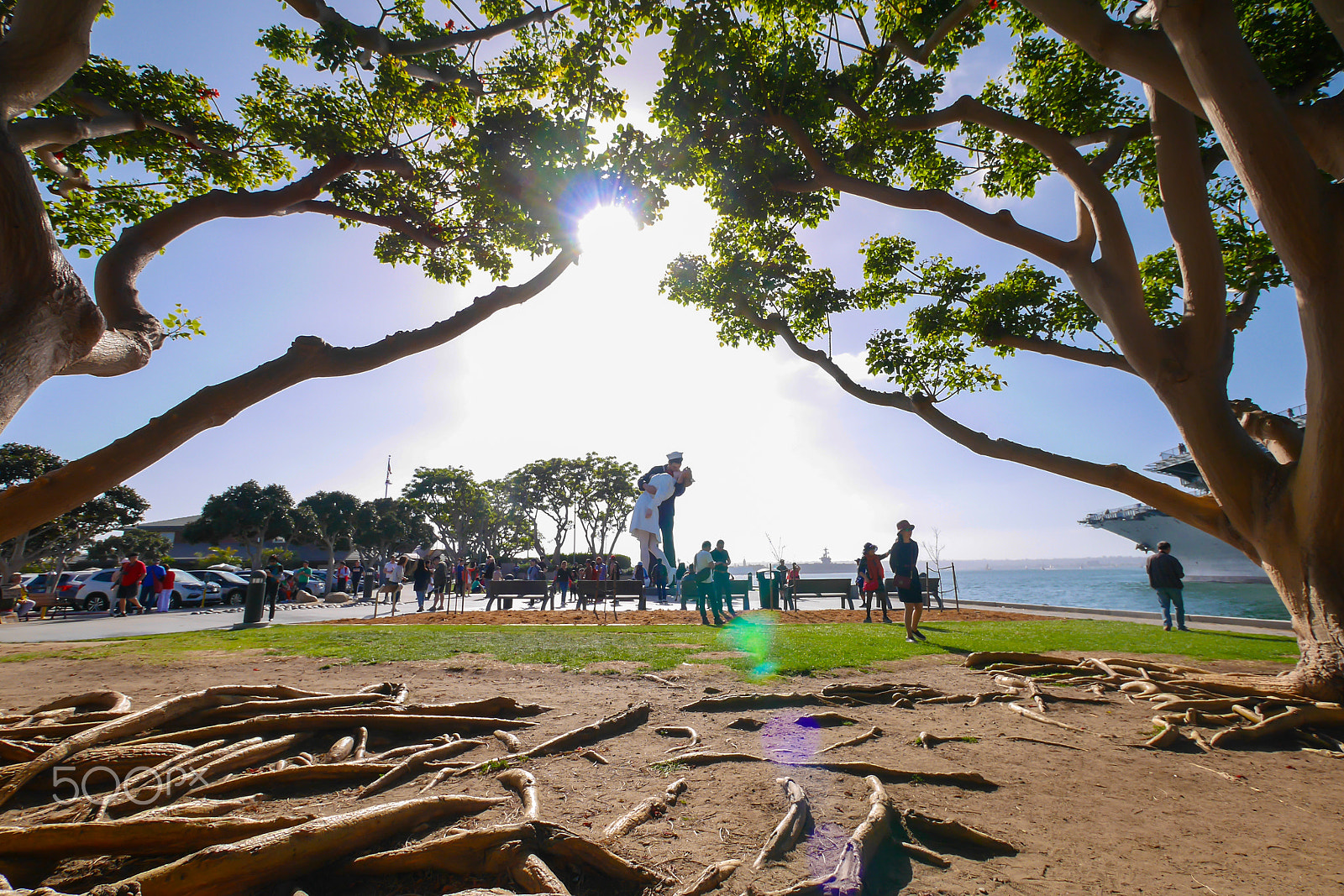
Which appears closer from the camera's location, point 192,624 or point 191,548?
point 192,624

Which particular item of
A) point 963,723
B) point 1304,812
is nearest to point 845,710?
point 963,723

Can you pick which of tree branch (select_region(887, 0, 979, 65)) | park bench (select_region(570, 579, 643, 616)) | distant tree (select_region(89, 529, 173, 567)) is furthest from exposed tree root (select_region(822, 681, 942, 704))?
distant tree (select_region(89, 529, 173, 567))

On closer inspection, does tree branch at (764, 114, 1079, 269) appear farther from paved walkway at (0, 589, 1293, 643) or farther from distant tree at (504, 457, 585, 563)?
distant tree at (504, 457, 585, 563)

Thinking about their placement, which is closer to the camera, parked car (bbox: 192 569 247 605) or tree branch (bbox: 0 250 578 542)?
tree branch (bbox: 0 250 578 542)

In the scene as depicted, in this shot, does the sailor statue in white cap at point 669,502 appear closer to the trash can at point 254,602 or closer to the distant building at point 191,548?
the trash can at point 254,602

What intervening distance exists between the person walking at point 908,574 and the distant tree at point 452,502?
161ft

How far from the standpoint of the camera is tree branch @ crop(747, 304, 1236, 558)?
607 cm

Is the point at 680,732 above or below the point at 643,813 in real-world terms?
below

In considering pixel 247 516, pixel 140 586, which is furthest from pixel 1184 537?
pixel 247 516

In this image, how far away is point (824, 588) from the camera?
21.6m

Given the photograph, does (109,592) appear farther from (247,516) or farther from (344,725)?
(247,516)

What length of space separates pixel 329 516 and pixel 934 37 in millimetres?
→ 67071

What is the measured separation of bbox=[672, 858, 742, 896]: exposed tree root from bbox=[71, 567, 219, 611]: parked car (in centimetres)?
2787

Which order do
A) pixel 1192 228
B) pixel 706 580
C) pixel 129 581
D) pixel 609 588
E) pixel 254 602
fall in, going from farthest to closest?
1. pixel 129 581
2. pixel 609 588
3. pixel 254 602
4. pixel 706 580
5. pixel 1192 228
